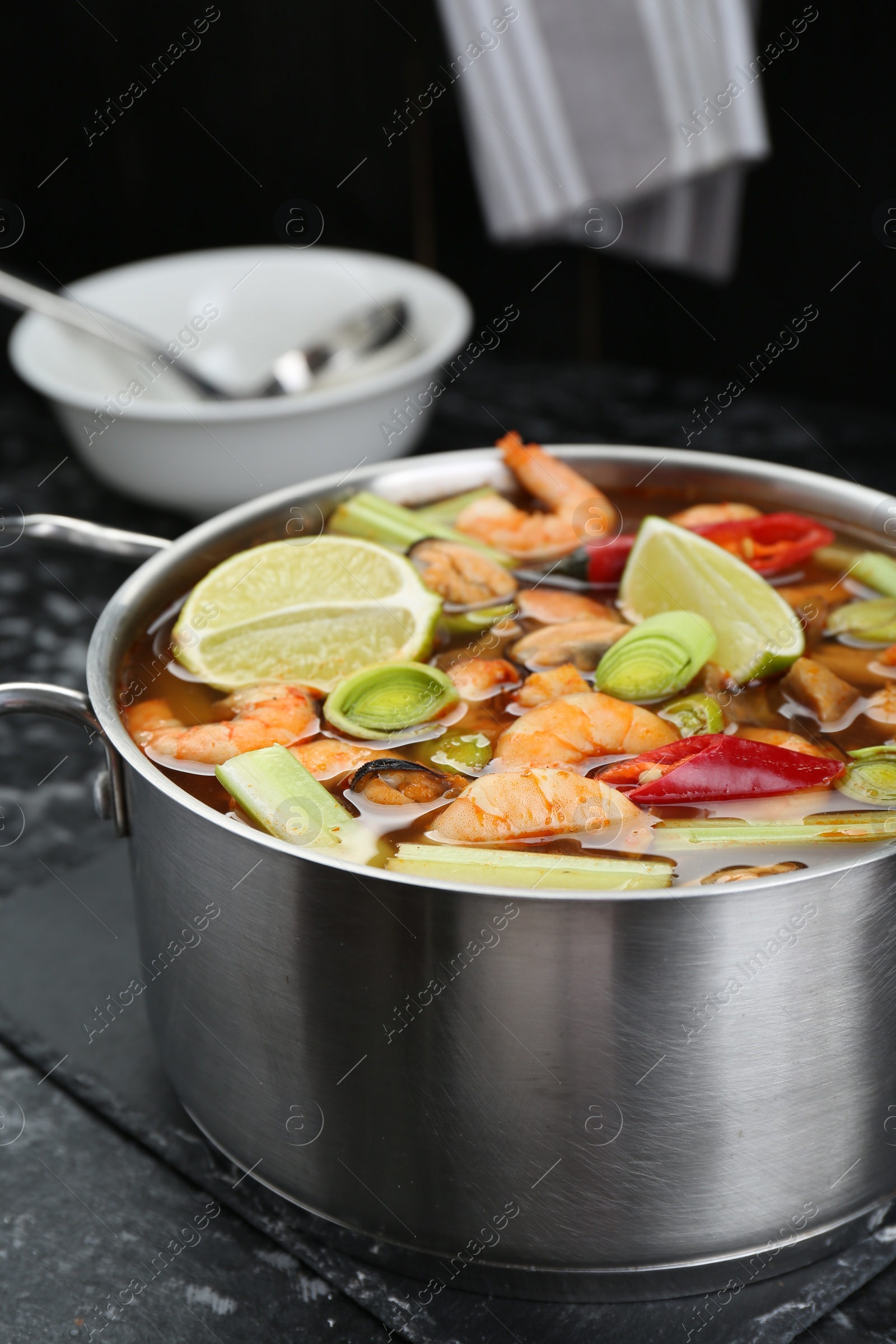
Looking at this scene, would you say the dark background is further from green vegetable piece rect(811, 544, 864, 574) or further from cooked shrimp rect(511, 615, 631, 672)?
cooked shrimp rect(511, 615, 631, 672)

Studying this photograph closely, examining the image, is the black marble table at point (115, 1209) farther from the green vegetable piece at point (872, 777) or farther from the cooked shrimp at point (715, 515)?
the cooked shrimp at point (715, 515)

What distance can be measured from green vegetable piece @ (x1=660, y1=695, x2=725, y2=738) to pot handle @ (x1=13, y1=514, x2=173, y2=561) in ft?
1.92

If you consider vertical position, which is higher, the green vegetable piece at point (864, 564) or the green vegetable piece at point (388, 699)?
the green vegetable piece at point (388, 699)

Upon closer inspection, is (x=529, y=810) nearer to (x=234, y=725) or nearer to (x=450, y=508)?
(x=234, y=725)

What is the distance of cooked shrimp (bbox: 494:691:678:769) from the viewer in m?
1.19

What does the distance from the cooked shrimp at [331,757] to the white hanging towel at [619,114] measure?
167 cm

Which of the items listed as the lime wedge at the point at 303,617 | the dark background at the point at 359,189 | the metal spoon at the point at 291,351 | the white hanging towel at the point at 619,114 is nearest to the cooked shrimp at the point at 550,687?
the lime wedge at the point at 303,617

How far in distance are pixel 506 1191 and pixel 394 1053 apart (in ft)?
0.47

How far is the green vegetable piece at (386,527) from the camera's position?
1.58 m

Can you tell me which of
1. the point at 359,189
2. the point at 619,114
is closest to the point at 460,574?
the point at 619,114

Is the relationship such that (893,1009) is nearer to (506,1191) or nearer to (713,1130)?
(713,1130)

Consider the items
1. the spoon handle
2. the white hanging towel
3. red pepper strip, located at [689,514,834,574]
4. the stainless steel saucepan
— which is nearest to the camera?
the stainless steel saucepan

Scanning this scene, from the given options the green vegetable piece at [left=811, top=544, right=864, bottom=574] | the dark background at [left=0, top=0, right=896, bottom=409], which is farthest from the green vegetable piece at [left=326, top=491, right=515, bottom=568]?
the dark background at [left=0, top=0, right=896, bottom=409]

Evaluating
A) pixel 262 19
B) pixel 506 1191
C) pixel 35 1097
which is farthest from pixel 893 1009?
pixel 262 19
